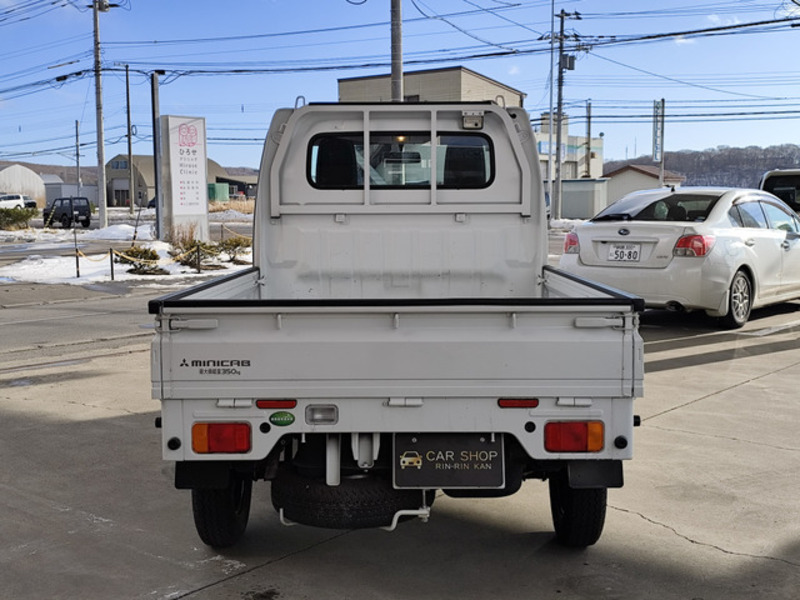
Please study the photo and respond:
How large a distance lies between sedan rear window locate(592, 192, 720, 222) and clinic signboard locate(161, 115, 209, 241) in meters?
16.4

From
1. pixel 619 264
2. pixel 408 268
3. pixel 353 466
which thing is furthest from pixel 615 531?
A: pixel 619 264

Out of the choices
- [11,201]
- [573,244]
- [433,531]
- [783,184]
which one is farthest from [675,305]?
[11,201]

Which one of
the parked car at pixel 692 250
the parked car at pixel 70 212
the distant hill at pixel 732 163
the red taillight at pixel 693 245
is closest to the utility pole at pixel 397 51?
the parked car at pixel 692 250

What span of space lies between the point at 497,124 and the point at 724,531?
2784 mm

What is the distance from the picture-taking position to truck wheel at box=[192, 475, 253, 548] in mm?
3855

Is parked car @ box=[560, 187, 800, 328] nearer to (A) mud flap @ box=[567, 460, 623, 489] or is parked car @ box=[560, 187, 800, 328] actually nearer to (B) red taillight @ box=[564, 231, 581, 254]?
(B) red taillight @ box=[564, 231, 581, 254]

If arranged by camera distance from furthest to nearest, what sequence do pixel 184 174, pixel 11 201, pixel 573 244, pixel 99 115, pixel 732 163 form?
pixel 732 163, pixel 11 201, pixel 99 115, pixel 184 174, pixel 573 244

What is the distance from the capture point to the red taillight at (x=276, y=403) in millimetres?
3393

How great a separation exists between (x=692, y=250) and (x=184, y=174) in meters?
18.1

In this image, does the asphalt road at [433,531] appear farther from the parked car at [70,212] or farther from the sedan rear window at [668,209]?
the parked car at [70,212]

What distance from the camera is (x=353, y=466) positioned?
3.59 metres

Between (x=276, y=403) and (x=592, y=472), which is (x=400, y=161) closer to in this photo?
(x=276, y=403)

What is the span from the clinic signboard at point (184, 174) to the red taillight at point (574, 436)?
21886 mm

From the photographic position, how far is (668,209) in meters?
10.2
